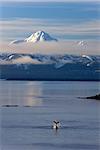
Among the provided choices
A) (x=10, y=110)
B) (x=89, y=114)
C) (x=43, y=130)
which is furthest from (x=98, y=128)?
(x=10, y=110)

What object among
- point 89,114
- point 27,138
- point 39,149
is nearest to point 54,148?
point 39,149

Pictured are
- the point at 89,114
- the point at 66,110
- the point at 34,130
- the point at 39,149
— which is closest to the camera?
the point at 39,149

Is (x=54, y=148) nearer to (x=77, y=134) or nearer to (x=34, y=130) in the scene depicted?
(x=77, y=134)

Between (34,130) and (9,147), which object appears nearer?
(9,147)

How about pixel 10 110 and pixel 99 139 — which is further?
pixel 10 110

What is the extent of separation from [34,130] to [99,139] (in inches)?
80.6

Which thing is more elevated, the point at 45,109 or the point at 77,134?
the point at 45,109

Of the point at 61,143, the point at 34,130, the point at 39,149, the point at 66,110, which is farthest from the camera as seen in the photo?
the point at 66,110

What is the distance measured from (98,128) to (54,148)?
339 centimetres

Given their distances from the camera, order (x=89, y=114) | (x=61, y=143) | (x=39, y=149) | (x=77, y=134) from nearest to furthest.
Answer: (x=39, y=149) → (x=61, y=143) → (x=77, y=134) → (x=89, y=114)

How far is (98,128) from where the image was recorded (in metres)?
12.9

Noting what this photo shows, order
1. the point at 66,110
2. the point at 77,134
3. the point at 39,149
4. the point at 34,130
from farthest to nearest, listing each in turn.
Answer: the point at 66,110, the point at 34,130, the point at 77,134, the point at 39,149

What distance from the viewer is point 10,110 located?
18.4m

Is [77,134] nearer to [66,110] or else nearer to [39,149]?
[39,149]
